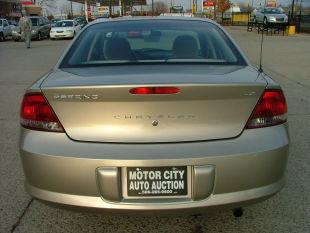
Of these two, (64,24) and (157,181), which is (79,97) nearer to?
(157,181)

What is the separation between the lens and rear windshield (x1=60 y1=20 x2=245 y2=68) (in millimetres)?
3539

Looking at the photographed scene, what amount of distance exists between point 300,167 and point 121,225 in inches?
82.8

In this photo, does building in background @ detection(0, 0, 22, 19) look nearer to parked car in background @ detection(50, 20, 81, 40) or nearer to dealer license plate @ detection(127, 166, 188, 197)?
parked car in background @ detection(50, 20, 81, 40)

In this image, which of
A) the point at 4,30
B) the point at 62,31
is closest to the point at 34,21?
the point at 4,30

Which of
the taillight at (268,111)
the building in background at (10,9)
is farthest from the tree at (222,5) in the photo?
the taillight at (268,111)

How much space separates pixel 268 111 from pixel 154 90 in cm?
76

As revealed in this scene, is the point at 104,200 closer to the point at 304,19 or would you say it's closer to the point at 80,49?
the point at 80,49

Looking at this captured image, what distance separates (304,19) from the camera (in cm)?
3225

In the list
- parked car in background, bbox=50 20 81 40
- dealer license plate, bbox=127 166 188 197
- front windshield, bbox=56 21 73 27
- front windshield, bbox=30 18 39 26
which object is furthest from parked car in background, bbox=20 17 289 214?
front windshield, bbox=30 18 39 26

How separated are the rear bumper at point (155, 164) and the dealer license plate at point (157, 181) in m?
0.04

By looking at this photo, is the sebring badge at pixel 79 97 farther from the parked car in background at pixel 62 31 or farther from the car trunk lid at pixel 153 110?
the parked car in background at pixel 62 31

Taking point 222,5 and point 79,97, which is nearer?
point 79,97

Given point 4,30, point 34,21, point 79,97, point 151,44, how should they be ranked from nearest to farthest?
point 79,97 → point 151,44 → point 4,30 → point 34,21

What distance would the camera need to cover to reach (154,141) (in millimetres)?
2643
